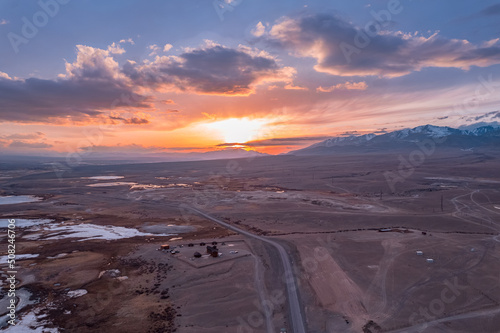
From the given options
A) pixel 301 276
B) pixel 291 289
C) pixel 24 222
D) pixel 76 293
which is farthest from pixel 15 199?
pixel 291 289

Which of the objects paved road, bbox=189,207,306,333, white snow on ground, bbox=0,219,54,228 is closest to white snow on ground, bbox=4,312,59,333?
paved road, bbox=189,207,306,333

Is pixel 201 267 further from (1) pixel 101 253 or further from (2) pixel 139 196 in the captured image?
(2) pixel 139 196

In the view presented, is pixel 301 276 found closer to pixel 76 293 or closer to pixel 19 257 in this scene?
pixel 76 293

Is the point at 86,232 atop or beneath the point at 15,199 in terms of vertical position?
beneath

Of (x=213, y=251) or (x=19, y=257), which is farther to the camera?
(x=19, y=257)

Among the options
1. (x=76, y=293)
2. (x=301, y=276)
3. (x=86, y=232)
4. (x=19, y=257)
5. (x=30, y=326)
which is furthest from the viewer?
(x=86, y=232)

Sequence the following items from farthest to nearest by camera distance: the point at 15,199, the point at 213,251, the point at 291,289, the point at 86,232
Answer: the point at 15,199 → the point at 86,232 → the point at 213,251 → the point at 291,289

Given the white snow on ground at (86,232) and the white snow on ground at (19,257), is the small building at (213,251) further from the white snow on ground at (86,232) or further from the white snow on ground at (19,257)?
the white snow on ground at (19,257)

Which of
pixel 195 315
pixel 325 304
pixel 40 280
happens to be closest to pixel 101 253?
pixel 40 280

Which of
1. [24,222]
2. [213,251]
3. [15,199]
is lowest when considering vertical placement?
[213,251]
